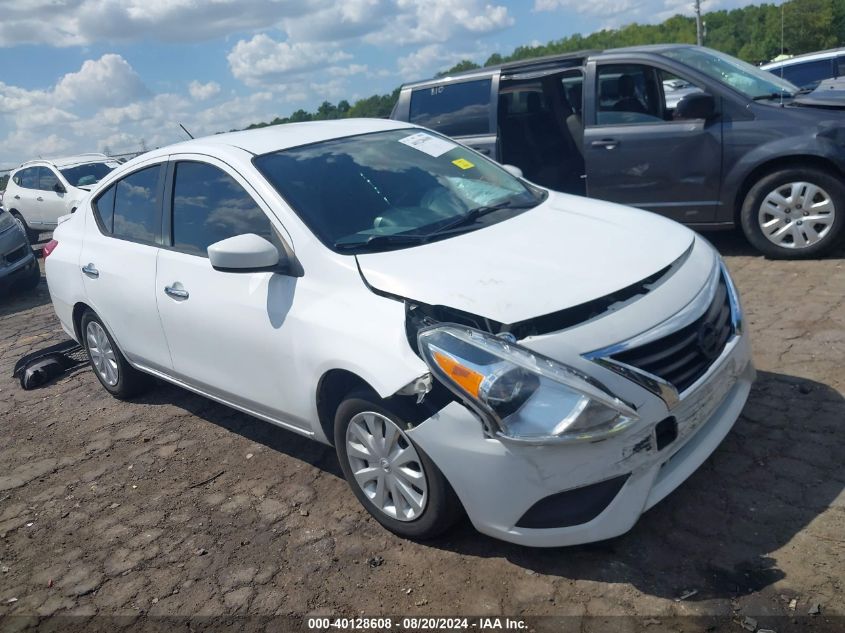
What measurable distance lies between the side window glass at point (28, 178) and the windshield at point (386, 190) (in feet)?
44.2

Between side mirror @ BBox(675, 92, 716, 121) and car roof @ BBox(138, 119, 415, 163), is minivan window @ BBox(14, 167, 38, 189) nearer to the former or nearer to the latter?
car roof @ BBox(138, 119, 415, 163)

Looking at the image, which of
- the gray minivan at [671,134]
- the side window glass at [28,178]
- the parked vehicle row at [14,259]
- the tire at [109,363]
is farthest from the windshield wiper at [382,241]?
the side window glass at [28,178]

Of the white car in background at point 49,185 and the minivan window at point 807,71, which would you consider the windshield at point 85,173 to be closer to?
the white car in background at point 49,185

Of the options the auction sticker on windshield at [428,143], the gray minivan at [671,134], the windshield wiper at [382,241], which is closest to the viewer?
the windshield wiper at [382,241]

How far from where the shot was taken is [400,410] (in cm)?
299

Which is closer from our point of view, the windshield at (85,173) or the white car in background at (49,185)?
the white car in background at (49,185)

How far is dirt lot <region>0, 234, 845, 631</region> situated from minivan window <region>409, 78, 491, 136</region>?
3653 millimetres

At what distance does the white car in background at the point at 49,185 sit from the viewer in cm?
1466

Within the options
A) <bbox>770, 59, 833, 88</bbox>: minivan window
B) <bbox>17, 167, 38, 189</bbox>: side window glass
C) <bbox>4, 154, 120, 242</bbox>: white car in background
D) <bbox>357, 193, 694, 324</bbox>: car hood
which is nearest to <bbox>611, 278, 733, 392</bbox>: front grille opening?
<bbox>357, 193, 694, 324</bbox>: car hood

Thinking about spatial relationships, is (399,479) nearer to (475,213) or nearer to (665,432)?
(665,432)

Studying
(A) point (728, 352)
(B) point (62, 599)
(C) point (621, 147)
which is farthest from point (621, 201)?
(B) point (62, 599)

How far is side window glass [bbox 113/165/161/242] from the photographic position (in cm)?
462

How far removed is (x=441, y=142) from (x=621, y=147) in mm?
2836

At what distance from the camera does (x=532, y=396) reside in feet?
8.90
